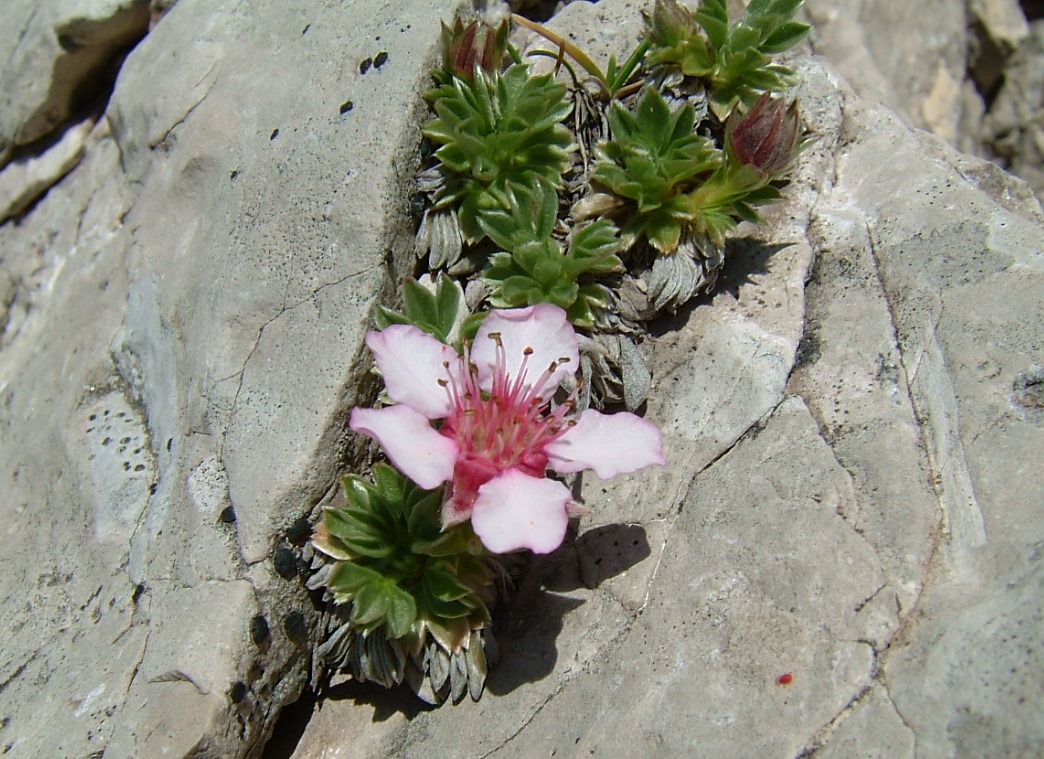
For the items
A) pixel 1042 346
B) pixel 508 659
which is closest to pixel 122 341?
pixel 508 659

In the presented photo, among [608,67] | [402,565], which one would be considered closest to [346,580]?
[402,565]

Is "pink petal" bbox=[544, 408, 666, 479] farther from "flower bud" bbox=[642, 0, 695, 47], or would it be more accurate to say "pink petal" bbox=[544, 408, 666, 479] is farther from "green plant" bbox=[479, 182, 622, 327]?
"flower bud" bbox=[642, 0, 695, 47]

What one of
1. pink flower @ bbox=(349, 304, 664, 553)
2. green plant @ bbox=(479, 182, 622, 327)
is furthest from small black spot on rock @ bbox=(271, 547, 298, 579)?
green plant @ bbox=(479, 182, 622, 327)

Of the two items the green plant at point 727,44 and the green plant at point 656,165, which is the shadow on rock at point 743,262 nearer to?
the green plant at point 656,165

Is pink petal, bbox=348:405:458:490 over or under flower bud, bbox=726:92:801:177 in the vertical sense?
over

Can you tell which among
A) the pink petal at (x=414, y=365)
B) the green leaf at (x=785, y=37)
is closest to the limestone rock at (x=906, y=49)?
the green leaf at (x=785, y=37)

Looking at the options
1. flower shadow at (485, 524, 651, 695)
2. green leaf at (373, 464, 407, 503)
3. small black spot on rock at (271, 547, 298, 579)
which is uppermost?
green leaf at (373, 464, 407, 503)

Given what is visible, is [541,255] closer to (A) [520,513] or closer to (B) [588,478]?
(B) [588,478]
